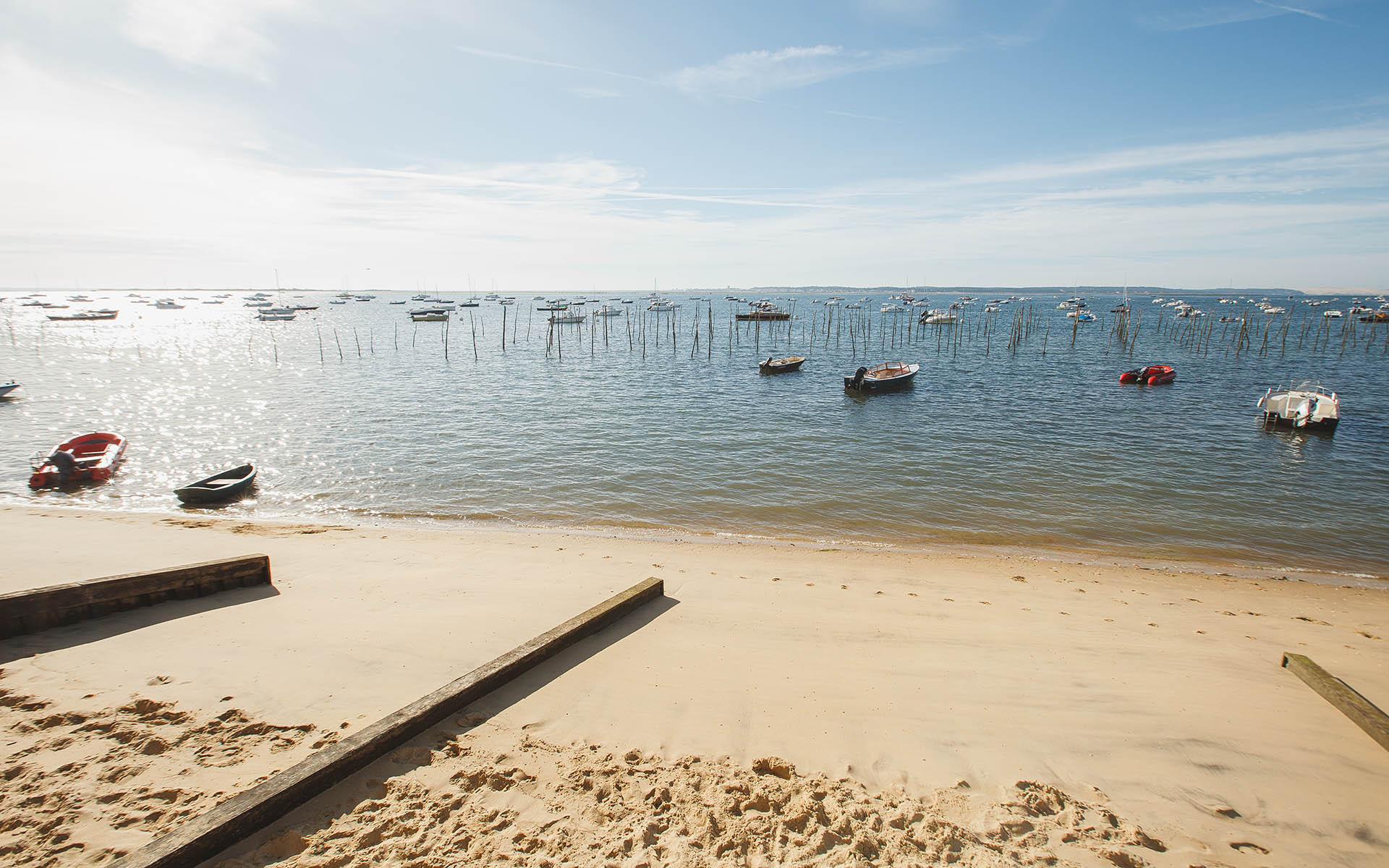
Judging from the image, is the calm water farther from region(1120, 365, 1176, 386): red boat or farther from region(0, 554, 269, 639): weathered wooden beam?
region(0, 554, 269, 639): weathered wooden beam

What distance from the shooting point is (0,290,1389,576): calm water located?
14914 mm

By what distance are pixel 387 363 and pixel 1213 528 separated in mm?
49585

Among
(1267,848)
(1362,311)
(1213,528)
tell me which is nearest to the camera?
(1267,848)

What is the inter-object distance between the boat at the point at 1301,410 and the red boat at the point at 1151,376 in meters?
11.4

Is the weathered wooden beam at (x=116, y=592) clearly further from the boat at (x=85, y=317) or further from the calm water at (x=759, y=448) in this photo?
the boat at (x=85, y=317)

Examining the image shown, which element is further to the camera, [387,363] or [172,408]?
[387,363]

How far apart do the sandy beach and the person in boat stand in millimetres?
10047

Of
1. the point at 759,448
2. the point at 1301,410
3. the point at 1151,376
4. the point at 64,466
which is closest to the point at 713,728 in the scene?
the point at 759,448

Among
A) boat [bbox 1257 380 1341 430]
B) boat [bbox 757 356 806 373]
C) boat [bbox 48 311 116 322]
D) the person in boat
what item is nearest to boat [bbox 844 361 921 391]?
boat [bbox 757 356 806 373]

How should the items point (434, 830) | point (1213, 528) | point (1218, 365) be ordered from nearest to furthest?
point (434, 830) < point (1213, 528) < point (1218, 365)

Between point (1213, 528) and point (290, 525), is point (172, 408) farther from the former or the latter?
point (1213, 528)

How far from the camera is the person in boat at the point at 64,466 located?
55.3ft

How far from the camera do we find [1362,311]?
311ft

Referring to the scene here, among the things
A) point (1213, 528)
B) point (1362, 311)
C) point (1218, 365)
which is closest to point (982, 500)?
point (1213, 528)
